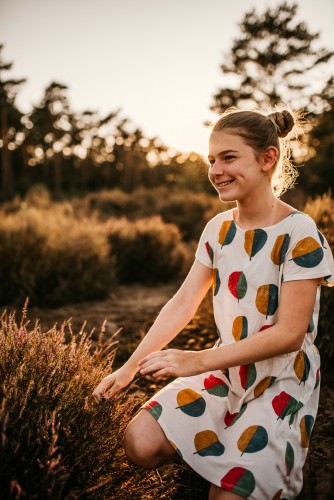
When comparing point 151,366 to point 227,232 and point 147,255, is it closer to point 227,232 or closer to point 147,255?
point 227,232

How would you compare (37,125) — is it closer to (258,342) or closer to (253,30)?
(253,30)

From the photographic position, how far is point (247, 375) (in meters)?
1.86

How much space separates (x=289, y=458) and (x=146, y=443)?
0.58 m

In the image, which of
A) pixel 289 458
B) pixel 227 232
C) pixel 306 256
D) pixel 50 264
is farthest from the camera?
pixel 50 264

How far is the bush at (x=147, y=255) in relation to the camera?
7.02 metres

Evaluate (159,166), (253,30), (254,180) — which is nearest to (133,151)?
(159,166)

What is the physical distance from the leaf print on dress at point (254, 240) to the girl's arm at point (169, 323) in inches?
11.8

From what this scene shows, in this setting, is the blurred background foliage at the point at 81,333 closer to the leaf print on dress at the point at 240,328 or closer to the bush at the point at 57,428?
the bush at the point at 57,428

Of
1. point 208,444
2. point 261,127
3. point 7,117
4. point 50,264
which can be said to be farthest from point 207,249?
point 7,117

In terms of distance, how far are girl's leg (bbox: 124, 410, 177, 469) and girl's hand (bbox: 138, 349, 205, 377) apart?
32cm

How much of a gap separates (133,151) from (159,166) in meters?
3.77

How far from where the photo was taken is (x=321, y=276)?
1.73 metres

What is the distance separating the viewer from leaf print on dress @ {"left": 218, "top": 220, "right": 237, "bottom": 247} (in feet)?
6.83

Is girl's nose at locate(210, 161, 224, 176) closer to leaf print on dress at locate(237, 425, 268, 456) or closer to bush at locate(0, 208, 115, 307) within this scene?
leaf print on dress at locate(237, 425, 268, 456)
